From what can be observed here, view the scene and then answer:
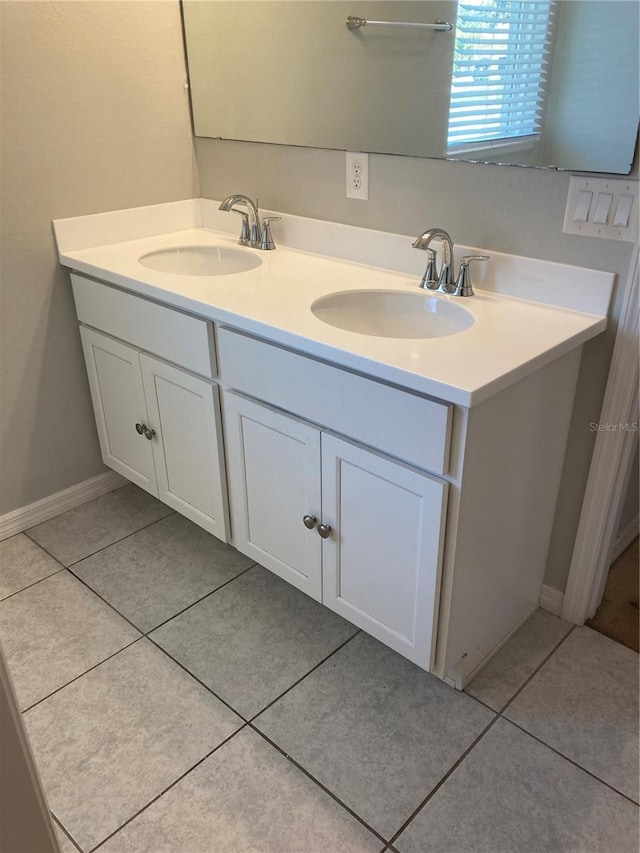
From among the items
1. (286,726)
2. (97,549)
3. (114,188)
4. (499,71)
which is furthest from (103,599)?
(499,71)

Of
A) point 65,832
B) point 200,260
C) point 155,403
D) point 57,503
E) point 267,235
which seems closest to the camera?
point 65,832

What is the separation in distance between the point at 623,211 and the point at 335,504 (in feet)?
2.72

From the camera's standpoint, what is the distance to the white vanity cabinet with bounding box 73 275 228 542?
1.72 metres

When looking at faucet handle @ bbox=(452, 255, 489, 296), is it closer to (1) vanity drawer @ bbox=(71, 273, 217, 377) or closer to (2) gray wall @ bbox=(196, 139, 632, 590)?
(2) gray wall @ bbox=(196, 139, 632, 590)

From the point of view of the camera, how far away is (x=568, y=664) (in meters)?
1.65

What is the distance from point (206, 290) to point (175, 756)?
3.43 ft

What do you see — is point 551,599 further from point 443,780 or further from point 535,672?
point 443,780

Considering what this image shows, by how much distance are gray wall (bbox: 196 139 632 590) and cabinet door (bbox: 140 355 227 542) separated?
58 centimetres

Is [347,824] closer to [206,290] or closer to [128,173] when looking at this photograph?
[206,290]

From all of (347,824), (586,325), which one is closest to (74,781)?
(347,824)

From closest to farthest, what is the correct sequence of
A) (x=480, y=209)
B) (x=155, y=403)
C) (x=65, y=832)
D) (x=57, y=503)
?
1. (x=65, y=832)
2. (x=480, y=209)
3. (x=155, y=403)
4. (x=57, y=503)

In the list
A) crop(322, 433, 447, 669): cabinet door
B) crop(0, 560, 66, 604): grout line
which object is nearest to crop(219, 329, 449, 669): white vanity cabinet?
crop(322, 433, 447, 669): cabinet door

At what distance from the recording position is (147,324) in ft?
5.85

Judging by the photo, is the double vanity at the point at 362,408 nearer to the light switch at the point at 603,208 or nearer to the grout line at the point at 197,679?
the light switch at the point at 603,208
